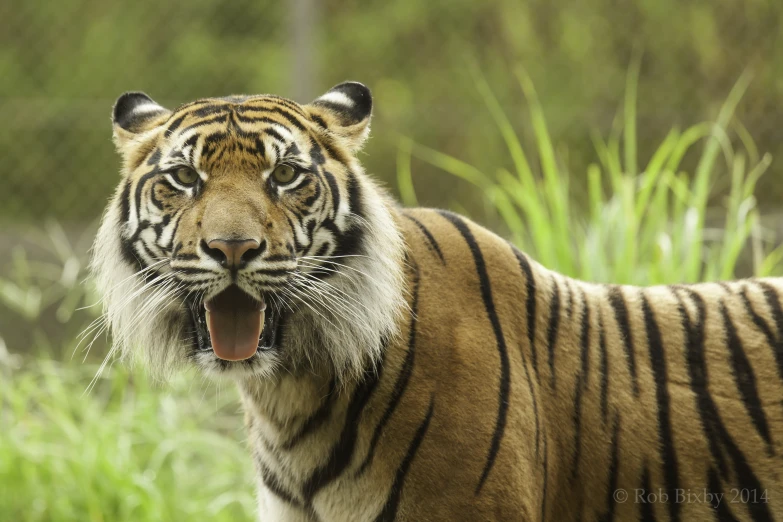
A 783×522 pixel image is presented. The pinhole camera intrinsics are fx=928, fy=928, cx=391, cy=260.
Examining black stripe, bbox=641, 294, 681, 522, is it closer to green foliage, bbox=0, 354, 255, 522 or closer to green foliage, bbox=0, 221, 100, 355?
green foliage, bbox=0, 354, 255, 522

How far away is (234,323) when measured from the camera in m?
2.02

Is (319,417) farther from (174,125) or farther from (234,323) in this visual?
(174,125)

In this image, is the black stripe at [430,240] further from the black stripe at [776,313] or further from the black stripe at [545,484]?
the black stripe at [776,313]

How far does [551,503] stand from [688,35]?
14.1ft

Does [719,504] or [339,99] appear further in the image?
[339,99]

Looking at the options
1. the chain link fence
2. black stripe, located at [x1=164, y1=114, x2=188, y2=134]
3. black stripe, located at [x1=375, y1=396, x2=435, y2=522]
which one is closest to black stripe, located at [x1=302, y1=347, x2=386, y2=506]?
black stripe, located at [x1=375, y1=396, x2=435, y2=522]

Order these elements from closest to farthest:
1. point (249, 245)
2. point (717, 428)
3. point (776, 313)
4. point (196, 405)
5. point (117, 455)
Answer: point (249, 245)
point (717, 428)
point (776, 313)
point (117, 455)
point (196, 405)

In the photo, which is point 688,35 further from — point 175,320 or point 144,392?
point 175,320

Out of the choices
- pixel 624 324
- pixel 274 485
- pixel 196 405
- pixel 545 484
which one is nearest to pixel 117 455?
pixel 196 405

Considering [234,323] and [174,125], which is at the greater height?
[174,125]

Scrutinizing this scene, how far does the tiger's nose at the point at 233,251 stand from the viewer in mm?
1874

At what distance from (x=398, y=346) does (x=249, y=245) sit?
19.1 inches

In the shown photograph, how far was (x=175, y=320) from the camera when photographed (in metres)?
2.22

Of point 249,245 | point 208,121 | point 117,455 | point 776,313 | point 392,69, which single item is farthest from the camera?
point 392,69
